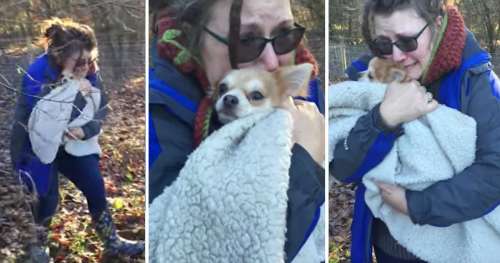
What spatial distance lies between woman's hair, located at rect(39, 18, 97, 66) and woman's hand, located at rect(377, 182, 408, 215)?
4.15 ft

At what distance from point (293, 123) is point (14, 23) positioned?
3.60 ft

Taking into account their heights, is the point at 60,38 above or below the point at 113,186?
above

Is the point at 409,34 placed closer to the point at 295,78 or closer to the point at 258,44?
the point at 295,78

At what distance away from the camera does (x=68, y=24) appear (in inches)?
93.7

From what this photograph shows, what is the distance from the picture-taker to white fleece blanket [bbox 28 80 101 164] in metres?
2.40

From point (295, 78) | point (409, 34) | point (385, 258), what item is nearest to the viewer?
point (295, 78)


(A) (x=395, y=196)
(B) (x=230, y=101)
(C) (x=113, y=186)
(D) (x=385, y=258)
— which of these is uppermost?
(B) (x=230, y=101)

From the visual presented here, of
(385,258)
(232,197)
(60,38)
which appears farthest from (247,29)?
(385,258)

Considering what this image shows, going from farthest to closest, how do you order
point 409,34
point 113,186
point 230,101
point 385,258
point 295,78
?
point 385,258 → point 113,186 → point 409,34 → point 295,78 → point 230,101

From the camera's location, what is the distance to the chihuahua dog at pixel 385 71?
244 centimetres

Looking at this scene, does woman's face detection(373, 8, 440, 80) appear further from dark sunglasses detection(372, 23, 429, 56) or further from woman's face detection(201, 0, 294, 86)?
woman's face detection(201, 0, 294, 86)

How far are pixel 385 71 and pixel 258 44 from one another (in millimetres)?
535

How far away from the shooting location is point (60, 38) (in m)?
2.38

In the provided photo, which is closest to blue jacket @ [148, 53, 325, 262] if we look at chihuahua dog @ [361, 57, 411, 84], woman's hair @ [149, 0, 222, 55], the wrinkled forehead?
woman's hair @ [149, 0, 222, 55]
